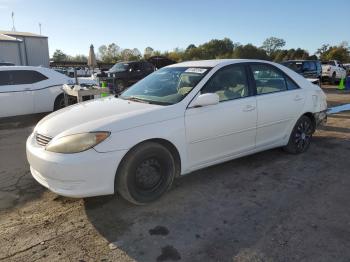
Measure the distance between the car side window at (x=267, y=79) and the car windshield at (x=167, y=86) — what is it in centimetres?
89

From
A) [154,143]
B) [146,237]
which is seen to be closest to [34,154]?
[154,143]

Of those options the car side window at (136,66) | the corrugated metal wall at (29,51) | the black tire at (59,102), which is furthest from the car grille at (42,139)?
the corrugated metal wall at (29,51)

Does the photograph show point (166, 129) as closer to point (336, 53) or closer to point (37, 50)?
point (37, 50)

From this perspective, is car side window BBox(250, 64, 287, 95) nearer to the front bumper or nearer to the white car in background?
the front bumper

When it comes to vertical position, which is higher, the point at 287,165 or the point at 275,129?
the point at 275,129

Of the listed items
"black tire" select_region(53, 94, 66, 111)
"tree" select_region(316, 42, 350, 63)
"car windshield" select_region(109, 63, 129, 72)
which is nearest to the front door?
"black tire" select_region(53, 94, 66, 111)

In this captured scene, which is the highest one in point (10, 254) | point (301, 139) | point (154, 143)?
point (154, 143)

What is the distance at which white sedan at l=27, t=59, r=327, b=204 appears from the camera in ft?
11.1

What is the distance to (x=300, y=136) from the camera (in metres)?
5.59

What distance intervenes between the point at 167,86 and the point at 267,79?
64.0 inches

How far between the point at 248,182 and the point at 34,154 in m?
2.66

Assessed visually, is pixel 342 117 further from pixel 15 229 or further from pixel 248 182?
pixel 15 229

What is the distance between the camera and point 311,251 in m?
2.95

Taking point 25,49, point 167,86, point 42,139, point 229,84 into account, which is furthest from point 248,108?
point 25,49
